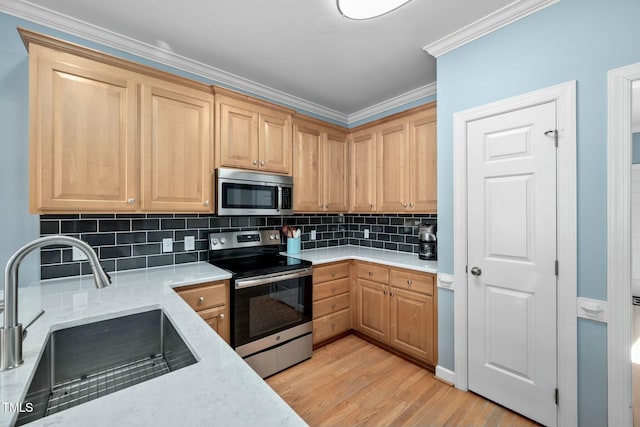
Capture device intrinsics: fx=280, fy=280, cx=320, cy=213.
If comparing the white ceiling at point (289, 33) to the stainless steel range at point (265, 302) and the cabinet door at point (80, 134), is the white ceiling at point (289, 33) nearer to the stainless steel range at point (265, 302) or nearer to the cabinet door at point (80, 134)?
the cabinet door at point (80, 134)

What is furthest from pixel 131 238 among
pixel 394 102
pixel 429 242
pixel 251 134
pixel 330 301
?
pixel 394 102

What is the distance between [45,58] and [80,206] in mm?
853

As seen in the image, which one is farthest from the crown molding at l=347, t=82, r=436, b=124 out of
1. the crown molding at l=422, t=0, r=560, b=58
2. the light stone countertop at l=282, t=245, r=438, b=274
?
the light stone countertop at l=282, t=245, r=438, b=274

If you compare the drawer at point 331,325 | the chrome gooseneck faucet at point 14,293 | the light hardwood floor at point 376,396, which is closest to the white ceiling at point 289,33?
the chrome gooseneck faucet at point 14,293

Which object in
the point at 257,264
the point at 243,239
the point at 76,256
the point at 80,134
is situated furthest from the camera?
the point at 243,239

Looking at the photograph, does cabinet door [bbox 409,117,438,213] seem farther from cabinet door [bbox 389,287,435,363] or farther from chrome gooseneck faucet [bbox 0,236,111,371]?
chrome gooseneck faucet [bbox 0,236,111,371]

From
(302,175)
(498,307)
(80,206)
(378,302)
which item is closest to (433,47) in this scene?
(302,175)

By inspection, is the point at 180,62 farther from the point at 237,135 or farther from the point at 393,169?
the point at 393,169

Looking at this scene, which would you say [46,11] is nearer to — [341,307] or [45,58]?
[45,58]

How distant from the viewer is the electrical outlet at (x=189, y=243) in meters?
2.42

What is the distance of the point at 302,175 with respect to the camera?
2.93 m

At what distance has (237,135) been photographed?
7.86 ft

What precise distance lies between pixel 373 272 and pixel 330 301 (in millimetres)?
Result: 519

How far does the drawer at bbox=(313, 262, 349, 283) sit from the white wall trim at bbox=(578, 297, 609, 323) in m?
Answer: 1.80
